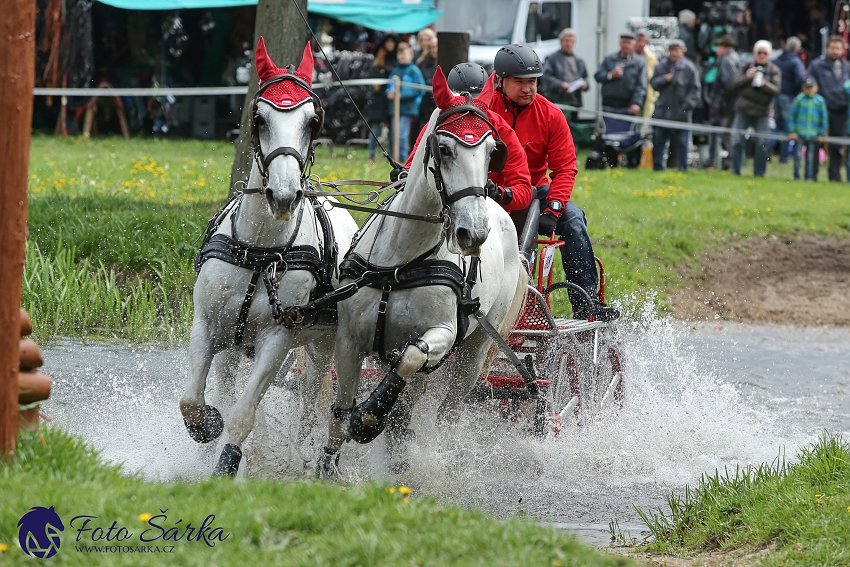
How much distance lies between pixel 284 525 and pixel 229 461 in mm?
1441

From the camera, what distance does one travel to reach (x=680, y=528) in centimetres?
543

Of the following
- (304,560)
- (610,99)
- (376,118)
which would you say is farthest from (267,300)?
(610,99)

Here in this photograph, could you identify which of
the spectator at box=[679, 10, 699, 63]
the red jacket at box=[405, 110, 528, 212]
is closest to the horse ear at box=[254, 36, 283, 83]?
the red jacket at box=[405, 110, 528, 212]

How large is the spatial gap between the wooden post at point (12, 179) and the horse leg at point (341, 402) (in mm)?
1701

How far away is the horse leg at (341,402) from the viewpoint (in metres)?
5.57

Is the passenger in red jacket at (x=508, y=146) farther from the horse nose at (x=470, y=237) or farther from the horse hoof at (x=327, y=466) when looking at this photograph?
the horse hoof at (x=327, y=466)

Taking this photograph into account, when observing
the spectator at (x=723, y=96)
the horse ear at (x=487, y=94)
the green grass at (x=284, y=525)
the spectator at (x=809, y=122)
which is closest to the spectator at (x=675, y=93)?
the spectator at (x=723, y=96)

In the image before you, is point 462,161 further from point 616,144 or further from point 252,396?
point 616,144

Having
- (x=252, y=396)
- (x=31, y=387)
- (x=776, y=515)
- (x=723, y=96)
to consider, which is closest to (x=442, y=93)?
(x=252, y=396)

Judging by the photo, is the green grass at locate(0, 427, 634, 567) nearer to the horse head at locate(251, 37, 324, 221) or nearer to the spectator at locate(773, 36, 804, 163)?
the horse head at locate(251, 37, 324, 221)

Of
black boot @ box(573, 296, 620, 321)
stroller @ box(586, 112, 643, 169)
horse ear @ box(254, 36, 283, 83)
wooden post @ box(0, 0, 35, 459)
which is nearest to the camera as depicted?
wooden post @ box(0, 0, 35, 459)

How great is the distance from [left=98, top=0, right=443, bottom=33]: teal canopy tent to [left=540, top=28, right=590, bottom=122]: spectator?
2288 millimetres

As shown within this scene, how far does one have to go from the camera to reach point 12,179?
4242mm

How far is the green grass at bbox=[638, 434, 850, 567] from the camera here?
4.76 metres
